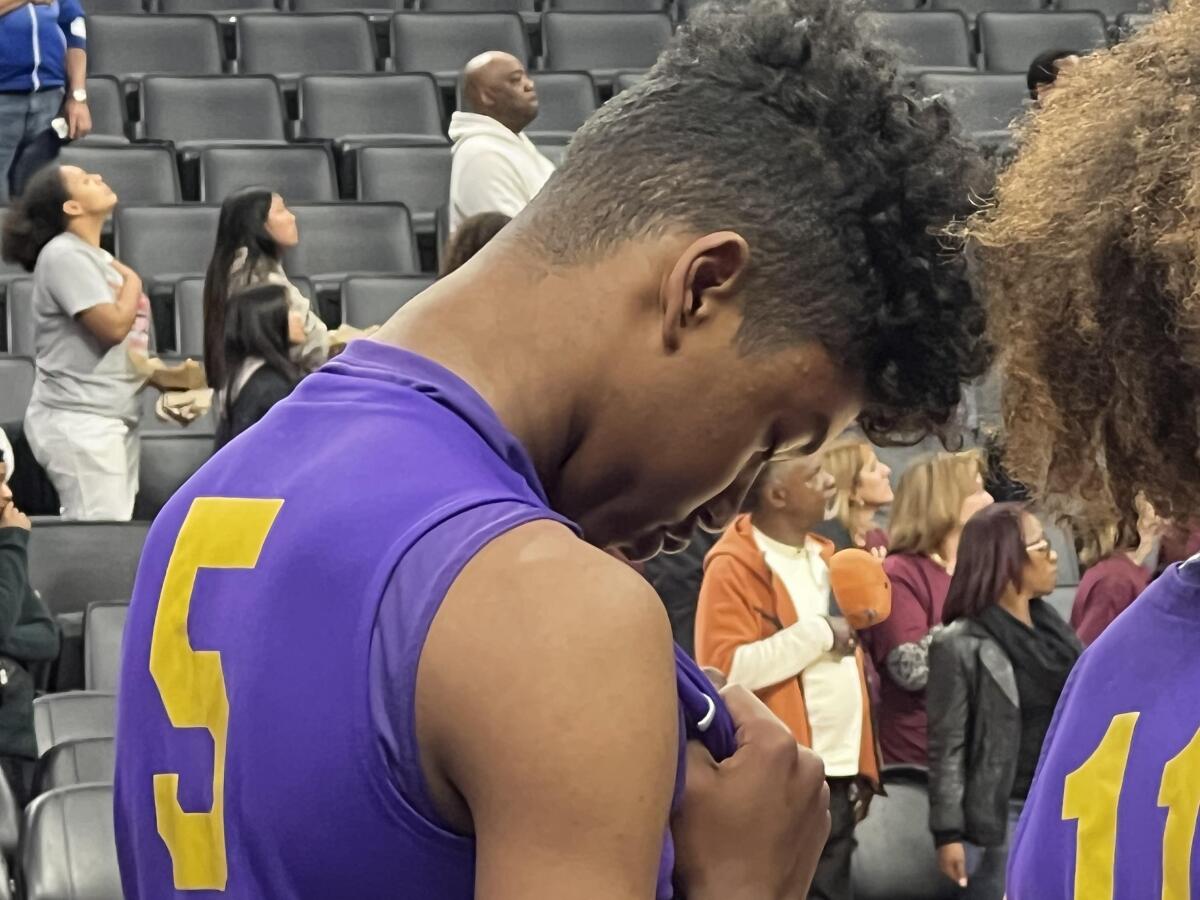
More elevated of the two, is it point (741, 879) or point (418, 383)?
point (418, 383)

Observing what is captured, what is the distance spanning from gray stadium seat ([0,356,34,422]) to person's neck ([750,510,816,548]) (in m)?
2.13

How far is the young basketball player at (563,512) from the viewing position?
912 mm

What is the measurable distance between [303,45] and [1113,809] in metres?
6.11

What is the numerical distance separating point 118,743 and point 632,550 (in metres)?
0.32

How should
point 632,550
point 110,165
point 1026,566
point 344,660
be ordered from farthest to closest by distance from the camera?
point 110,165, point 1026,566, point 632,550, point 344,660

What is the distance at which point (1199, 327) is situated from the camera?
4.13ft

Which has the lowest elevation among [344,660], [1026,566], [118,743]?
[1026,566]

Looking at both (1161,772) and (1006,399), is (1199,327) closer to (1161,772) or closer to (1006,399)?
(1006,399)

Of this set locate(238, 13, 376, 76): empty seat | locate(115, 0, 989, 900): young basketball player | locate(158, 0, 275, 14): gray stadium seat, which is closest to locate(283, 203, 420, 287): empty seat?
locate(238, 13, 376, 76): empty seat

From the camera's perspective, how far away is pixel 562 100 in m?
6.76

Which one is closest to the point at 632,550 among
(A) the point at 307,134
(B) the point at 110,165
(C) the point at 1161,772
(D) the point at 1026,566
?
(C) the point at 1161,772

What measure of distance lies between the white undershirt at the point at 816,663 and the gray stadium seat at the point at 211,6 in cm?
434

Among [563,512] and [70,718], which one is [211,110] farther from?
[563,512]

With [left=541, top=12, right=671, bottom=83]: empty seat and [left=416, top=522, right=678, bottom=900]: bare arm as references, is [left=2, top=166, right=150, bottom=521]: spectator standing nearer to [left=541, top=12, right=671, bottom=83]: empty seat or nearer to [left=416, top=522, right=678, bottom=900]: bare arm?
[left=541, top=12, right=671, bottom=83]: empty seat
